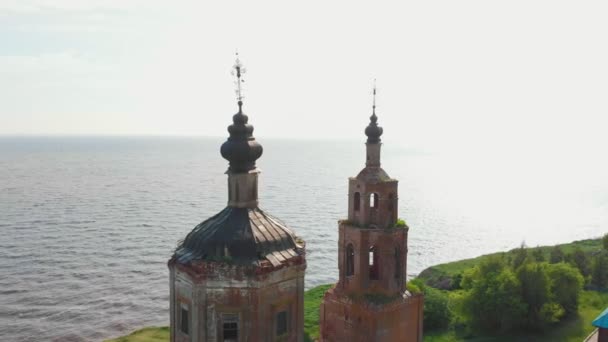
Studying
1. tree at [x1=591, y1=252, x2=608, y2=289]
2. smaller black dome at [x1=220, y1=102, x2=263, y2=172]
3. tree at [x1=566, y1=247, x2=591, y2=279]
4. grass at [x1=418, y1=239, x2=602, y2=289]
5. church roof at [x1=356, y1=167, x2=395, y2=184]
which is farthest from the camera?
grass at [x1=418, y1=239, x2=602, y2=289]

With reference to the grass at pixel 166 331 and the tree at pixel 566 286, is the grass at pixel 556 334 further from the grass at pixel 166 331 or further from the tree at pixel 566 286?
the grass at pixel 166 331

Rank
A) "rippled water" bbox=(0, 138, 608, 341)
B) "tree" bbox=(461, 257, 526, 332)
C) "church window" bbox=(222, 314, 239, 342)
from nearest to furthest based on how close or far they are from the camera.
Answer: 1. "church window" bbox=(222, 314, 239, 342)
2. "tree" bbox=(461, 257, 526, 332)
3. "rippled water" bbox=(0, 138, 608, 341)

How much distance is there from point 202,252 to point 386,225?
13061mm

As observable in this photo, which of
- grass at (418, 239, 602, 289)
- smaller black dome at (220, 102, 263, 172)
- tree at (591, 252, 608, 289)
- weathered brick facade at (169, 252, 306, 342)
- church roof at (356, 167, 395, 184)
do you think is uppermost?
smaller black dome at (220, 102, 263, 172)

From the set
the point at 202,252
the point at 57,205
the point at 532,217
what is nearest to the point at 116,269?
the point at 57,205

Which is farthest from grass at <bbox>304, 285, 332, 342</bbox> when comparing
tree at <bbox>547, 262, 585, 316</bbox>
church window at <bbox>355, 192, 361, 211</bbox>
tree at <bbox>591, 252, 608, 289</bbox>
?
tree at <bbox>591, 252, 608, 289</bbox>

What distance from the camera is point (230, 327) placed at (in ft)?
36.3

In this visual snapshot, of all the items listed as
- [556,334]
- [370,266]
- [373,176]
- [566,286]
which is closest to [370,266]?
[370,266]

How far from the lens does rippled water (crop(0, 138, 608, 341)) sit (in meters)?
42.4

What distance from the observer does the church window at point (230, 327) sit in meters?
11.0

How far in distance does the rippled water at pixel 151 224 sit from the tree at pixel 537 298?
18.2 metres

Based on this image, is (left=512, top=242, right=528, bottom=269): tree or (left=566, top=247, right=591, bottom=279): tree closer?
(left=512, top=242, right=528, bottom=269): tree

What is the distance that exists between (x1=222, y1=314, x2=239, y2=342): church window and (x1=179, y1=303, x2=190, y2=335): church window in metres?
0.87

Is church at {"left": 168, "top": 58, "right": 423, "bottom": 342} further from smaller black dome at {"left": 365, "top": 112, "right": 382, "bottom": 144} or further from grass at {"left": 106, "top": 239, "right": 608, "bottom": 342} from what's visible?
grass at {"left": 106, "top": 239, "right": 608, "bottom": 342}
